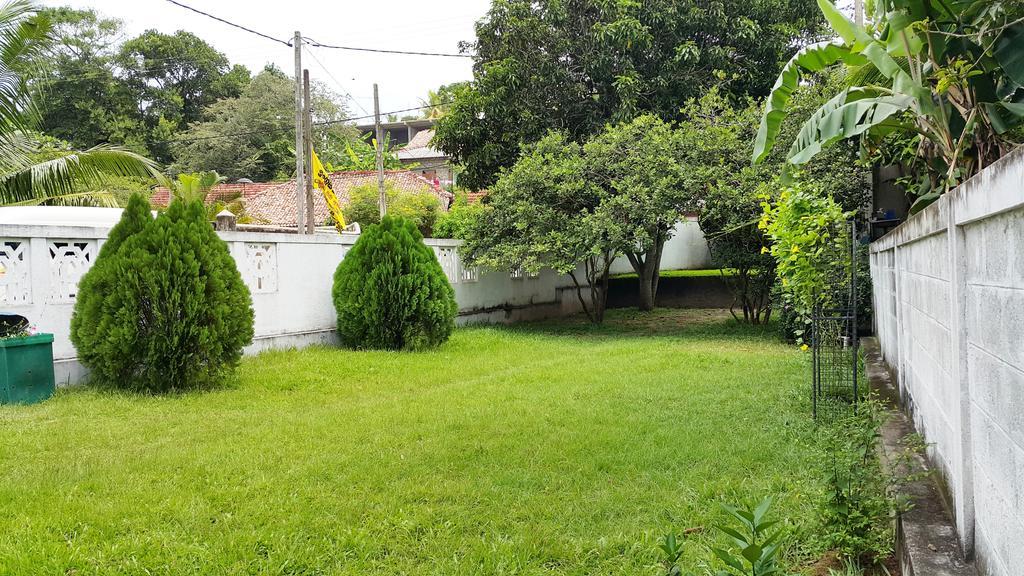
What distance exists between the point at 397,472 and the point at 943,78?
13.6 feet

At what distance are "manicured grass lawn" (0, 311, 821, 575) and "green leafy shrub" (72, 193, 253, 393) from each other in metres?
0.31

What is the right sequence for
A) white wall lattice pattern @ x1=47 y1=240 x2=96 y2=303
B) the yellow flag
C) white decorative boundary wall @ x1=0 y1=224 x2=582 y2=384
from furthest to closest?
1. the yellow flag
2. white wall lattice pattern @ x1=47 y1=240 x2=96 y2=303
3. white decorative boundary wall @ x1=0 y1=224 x2=582 y2=384

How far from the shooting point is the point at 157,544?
11.0 ft

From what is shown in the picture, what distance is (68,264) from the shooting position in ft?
23.9

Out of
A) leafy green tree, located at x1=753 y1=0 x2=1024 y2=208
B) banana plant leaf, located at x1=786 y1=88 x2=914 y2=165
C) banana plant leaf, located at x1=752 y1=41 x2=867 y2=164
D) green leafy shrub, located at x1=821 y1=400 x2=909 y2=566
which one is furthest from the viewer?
banana plant leaf, located at x1=752 y1=41 x2=867 y2=164

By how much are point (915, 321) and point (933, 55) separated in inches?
68.6

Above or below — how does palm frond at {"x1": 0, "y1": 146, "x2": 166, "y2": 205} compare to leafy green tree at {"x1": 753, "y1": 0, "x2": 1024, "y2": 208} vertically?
above

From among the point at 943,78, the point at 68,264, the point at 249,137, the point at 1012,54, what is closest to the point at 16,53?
the point at 68,264

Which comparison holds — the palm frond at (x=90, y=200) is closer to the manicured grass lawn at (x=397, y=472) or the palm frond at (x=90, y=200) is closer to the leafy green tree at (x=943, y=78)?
the manicured grass lawn at (x=397, y=472)

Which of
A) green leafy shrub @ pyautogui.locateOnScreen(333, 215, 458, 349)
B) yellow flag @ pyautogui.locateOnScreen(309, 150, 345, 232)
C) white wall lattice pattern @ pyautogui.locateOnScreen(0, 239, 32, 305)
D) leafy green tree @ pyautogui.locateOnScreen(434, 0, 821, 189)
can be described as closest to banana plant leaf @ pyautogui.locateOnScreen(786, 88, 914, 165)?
green leafy shrub @ pyautogui.locateOnScreen(333, 215, 458, 349)

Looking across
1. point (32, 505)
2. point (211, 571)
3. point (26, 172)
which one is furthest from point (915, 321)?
point (26, 172)

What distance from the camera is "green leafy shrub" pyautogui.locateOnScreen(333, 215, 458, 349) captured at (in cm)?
982

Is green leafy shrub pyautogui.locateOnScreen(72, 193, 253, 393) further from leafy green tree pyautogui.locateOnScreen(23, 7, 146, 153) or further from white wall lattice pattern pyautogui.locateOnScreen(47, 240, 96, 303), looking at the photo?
leafy green tree pyautogui.locateOnScreen(23, 7, 146, 153)

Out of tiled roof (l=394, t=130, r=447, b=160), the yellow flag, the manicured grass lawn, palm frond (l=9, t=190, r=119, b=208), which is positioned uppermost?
tiled roof (l=394, t=130, r=447, b=160)
